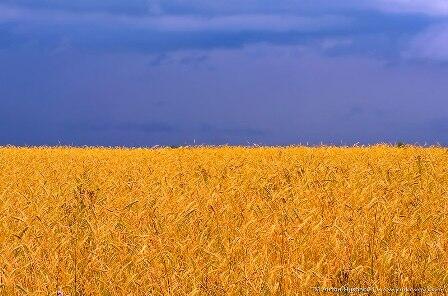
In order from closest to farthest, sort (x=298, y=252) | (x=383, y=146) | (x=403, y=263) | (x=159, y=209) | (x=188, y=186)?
(x=403, y=263), (x=298, y=252), (x=159, y=209), (x=188, y=186), (x=383, y=146)

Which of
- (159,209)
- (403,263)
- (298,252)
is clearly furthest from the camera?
(159,209)

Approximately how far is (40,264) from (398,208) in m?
3.82

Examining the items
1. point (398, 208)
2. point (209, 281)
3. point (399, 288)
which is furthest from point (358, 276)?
point (398, 208)

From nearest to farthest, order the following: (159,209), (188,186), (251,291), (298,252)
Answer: (251,291), (298,252), (159,209), (188,186)

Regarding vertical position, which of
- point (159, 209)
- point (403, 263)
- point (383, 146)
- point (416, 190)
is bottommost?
point (403, 263)

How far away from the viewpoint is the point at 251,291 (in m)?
3.81

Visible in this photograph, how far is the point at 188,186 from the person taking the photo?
29.0 feet

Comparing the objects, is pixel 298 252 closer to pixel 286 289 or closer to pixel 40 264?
pixel 286 289

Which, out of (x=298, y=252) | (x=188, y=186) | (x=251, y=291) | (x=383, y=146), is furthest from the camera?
(x=383, y=146)

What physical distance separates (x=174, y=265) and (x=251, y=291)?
2.95 feet

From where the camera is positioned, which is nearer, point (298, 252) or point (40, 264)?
point (40, 264)

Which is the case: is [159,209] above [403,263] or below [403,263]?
above

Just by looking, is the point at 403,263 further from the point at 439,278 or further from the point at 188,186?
the point at 188,186

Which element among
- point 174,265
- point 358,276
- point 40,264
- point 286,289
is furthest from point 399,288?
point 40,264
